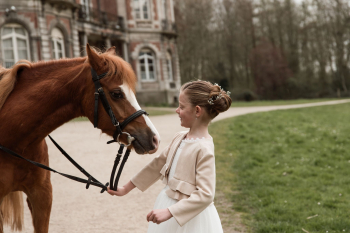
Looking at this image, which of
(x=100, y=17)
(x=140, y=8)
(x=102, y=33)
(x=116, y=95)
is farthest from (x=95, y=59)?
(x=140, y=8)

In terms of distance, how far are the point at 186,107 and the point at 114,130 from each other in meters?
0.54

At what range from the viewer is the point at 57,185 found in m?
6.11

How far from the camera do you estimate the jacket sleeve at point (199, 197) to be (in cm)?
215

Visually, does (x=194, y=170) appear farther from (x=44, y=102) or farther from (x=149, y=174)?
(x=44, y=102)

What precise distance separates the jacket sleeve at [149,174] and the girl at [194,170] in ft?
0.52

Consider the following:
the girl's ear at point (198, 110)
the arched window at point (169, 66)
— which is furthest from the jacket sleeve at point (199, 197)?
the arched window at point (169, 66)

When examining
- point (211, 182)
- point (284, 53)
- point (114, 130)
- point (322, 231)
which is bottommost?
point (322, 231)

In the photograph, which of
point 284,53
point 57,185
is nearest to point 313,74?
point 284,53

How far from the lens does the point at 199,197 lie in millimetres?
2178

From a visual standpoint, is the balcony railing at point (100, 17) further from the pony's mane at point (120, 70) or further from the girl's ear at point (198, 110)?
the girl's ear at point (198, 110)

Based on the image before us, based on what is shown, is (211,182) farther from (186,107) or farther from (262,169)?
(262,169)

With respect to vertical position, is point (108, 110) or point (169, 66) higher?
point (169, 66)

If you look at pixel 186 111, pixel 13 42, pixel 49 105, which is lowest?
pixel 186 111

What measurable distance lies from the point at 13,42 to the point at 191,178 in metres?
18.3
